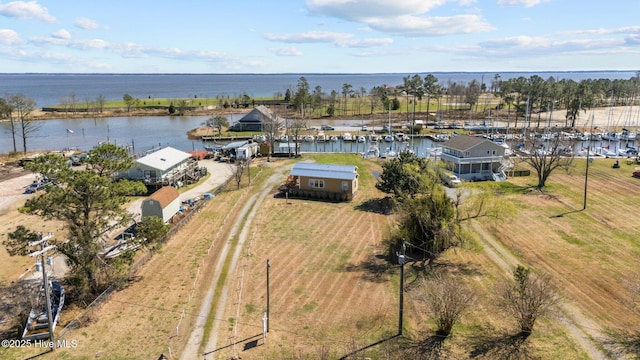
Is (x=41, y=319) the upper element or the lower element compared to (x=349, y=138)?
lower

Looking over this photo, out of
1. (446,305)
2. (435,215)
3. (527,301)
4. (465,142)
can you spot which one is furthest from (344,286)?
(465,142)

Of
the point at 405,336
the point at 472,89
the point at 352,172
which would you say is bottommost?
the point at 405,336

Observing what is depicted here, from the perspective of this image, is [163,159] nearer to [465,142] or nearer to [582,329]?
[465,142]

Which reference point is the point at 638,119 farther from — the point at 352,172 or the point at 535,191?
the point at 352,172

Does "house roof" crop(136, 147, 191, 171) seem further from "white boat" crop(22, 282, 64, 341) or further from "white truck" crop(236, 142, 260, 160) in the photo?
"white boat" crop(22, 282, 64, 341)

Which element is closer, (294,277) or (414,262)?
(294,277)

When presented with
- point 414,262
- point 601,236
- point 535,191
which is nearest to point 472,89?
point 535,191

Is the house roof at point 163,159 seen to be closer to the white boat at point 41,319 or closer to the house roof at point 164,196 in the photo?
the house roof at point 164,196

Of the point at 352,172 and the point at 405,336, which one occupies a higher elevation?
the point at 352,172
